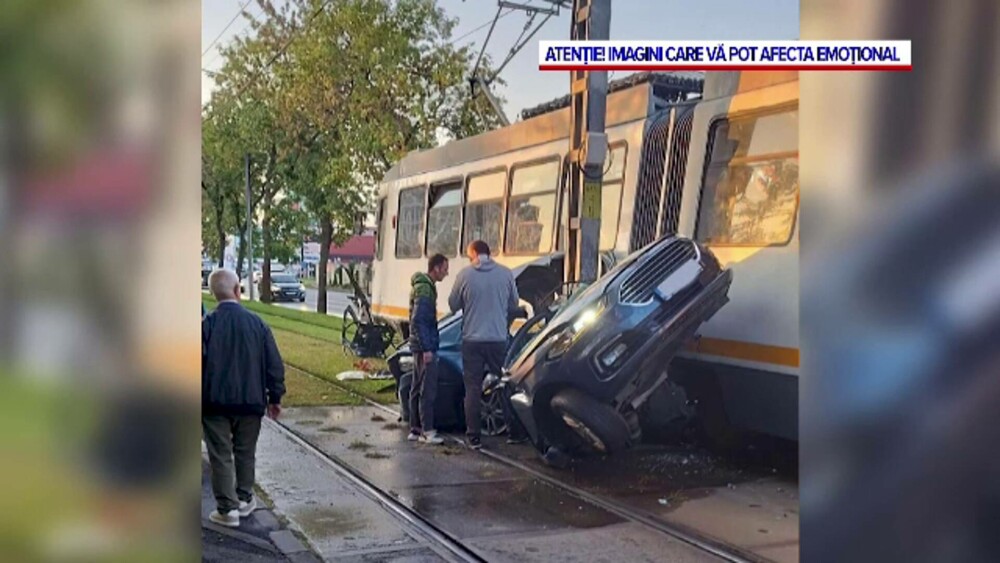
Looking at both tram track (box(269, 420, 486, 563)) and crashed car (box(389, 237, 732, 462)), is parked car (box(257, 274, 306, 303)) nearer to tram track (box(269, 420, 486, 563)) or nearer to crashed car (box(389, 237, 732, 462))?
tram track (box(269, 420, 486, 563))

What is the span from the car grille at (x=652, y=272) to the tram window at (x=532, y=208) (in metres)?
0.77

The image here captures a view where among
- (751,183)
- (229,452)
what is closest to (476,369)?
(229,452)

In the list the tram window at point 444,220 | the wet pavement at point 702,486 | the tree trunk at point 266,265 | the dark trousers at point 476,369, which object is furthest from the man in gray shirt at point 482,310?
the tree trunk at point 266,265

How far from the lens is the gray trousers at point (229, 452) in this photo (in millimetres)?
5336

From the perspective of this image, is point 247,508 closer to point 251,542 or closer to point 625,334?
point 251,542

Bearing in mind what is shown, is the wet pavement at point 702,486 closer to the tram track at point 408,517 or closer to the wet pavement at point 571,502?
the wet pavement at point 571,502

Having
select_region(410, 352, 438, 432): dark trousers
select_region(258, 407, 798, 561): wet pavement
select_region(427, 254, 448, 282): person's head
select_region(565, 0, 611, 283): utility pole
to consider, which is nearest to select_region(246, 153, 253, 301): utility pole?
select_region(258, 407, 798, 561): wet pavement

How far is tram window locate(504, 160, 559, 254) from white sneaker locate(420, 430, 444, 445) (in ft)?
5.85

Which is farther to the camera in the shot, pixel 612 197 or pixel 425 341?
pixel 425 341

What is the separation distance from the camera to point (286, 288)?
6113mm

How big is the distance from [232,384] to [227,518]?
0.89 metres

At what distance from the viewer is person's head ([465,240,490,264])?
22.8ft

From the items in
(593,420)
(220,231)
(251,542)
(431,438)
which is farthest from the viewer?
(431,438)

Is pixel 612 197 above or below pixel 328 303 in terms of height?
above
